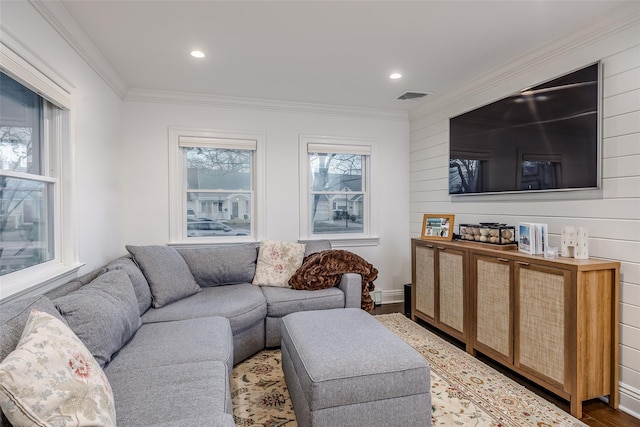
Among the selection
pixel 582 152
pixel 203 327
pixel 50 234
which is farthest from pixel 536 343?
pixel 50 234

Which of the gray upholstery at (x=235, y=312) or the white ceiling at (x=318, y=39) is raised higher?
the white ceiling at (x=318, y=39)

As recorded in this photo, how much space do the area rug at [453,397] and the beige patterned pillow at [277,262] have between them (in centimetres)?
70

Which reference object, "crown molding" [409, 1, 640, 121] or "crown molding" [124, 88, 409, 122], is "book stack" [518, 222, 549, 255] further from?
"crown molding" [124, 88, 409, 122]

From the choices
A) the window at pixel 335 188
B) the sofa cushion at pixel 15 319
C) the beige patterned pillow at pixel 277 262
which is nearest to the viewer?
the sofa cushion at pixel 15 319

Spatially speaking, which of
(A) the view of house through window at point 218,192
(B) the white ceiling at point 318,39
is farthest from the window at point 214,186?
(B) the white ceiling at point 318,39

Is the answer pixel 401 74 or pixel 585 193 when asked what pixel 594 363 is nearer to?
pixel 585 193

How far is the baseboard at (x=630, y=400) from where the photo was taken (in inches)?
80.4

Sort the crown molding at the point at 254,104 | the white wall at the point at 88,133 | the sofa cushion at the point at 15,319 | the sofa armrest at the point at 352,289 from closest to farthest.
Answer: the sofa cushion at the point at 15,319 → the white wall at the point at 88,133 → the sofa armrest at the point at 352,289 → the crown molding at the point at 254,104

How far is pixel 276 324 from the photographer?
2941mm

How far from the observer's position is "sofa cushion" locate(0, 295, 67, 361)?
3.93 feet

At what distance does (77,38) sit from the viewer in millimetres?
2320

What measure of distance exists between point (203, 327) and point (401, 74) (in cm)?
274

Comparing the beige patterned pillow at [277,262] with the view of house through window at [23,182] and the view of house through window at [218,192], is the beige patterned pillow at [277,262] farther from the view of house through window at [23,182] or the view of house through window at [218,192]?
the view of house through window at [23,182]

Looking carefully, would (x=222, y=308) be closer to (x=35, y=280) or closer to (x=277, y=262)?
(x=277, y=262)
